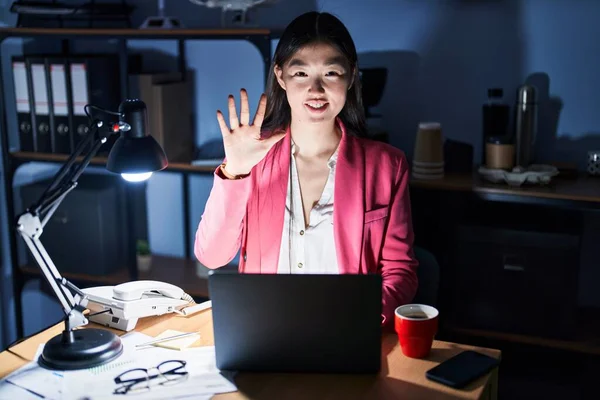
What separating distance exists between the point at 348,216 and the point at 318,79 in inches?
14.3

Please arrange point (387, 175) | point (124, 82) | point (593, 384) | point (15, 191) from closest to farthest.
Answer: point (387, 175) → point (593, 384) → point (124, 82) → point (15, 191)

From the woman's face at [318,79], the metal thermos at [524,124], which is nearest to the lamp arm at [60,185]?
the woman's face at [318,79]

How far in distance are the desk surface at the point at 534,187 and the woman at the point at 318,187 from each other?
0.47 meters

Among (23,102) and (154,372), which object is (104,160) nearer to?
(23,102)

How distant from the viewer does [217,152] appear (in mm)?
2922

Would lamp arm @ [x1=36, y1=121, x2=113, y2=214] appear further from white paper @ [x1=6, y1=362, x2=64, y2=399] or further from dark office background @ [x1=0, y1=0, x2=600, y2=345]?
dark office background @ [x1=0, y1=0, x2=600, y2=345]

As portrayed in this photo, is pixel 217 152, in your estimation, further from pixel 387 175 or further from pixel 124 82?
pixel 387 175

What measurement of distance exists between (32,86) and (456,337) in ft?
6.08

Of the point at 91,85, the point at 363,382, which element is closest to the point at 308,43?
the point at 363,382

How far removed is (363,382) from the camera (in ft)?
4.69

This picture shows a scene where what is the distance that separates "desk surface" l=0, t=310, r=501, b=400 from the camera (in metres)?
1.39

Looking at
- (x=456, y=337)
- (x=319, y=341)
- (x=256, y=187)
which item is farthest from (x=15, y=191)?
(x=319, y=341)

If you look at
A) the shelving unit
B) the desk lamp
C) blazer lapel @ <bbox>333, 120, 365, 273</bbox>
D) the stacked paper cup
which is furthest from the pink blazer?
the shelving unit

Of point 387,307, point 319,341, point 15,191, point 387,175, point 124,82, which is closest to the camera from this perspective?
point 319,341
